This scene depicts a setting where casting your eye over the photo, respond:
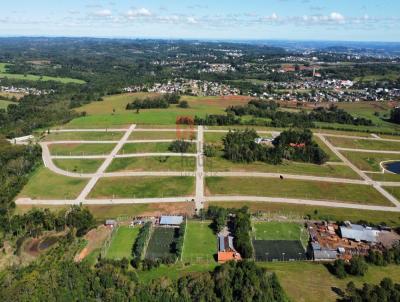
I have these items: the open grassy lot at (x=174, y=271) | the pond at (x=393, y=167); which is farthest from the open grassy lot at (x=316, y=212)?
the pond at (x=393, y=167)

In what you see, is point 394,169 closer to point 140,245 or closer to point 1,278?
point 140,245

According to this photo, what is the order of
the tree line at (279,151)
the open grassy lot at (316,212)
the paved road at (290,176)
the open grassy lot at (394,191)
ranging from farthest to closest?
1. the tree line at (279,151)
2. the paved road at (290,176)
3. the open grassy lot at (394,191)
4. the open grassy lot at (316,212)

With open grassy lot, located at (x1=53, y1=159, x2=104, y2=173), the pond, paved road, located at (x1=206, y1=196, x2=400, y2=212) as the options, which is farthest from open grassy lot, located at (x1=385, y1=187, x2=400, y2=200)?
open grassy lot, located at (x1=53, y1=159, x2=104, y2=173)

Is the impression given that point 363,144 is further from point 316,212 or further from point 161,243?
point 161,243

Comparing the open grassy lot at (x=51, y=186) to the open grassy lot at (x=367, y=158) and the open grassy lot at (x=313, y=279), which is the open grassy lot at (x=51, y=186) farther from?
the open grassy lot at (x=367, y=158)

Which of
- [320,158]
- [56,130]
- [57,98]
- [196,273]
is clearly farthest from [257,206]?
[57,98]
